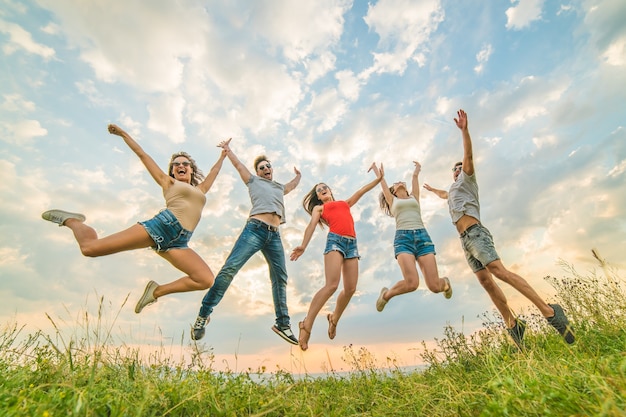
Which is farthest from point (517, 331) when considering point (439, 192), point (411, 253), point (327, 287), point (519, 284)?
point (439, 192)

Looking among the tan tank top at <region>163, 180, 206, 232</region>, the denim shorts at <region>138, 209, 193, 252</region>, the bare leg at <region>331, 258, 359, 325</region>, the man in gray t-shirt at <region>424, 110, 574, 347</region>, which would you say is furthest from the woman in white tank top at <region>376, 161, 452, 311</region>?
the denim shorts at <region>138, 209, 193, 252</region>

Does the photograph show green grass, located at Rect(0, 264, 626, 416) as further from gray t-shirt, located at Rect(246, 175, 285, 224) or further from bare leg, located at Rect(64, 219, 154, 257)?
gray t-shirt, located at Rect(246, 175, 285, 224)

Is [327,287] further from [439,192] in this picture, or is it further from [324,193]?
[439,192]

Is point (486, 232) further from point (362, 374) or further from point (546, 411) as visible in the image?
point (546, 411)

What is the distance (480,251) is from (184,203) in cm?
512

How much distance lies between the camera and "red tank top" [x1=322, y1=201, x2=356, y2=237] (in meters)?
7.23

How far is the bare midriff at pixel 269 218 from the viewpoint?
701 centimetres

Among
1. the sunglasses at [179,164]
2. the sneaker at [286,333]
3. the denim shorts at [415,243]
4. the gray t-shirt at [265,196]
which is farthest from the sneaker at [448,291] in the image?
the sunglasses at [179,164]

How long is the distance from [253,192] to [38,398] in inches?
191

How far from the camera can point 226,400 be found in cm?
317

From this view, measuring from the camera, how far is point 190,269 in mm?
5840

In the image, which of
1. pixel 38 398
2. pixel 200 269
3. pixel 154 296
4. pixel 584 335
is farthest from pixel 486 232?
pixel 38 398

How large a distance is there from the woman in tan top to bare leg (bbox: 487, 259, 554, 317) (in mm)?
4823

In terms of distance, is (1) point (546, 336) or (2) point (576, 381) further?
(1) point (546, 336)
